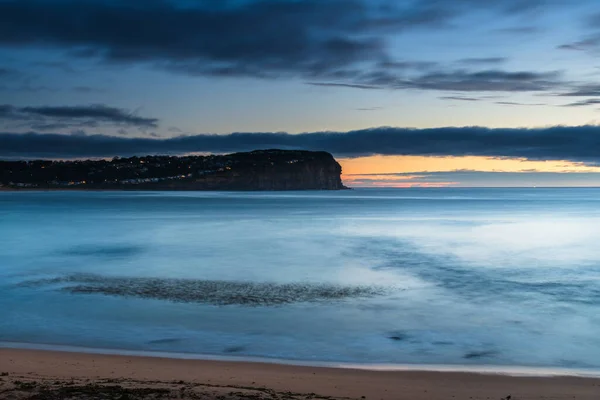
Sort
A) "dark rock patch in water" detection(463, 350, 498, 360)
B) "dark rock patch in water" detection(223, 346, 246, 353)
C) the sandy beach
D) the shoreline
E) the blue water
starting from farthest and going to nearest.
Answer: the blue water → "dark rock patch in water" detection(223, 346, 246, 353) → "dark rock patch in water" detection(463, 350, 498, 360) → the shoreline → the sandy beach

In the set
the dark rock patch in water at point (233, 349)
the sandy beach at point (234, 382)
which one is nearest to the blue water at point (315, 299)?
the dark rock patch in water at point (233, 349)

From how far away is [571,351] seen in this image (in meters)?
9.85

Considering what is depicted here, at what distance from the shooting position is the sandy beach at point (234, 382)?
20.2 feet

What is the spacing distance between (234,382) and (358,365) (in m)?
2.30

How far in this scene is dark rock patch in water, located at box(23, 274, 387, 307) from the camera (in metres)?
14.3

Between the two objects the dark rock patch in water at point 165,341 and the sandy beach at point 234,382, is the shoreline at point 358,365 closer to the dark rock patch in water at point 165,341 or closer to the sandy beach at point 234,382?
the sandy beach at point 234,382

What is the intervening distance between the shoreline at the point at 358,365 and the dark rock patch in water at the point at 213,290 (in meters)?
4.38

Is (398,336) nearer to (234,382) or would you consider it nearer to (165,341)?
(165,341)

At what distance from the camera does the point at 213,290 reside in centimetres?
1573

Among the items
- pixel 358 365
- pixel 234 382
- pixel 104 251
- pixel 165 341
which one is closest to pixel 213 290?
pixel 165 341

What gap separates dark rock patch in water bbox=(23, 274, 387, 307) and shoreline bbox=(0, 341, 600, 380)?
438 cm

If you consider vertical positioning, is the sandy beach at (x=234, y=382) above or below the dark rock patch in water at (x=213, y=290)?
above

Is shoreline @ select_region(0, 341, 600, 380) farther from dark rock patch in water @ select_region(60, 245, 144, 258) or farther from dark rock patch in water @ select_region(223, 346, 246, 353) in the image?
dark rock patch in water @ select_region(60, 245, 144, 258)

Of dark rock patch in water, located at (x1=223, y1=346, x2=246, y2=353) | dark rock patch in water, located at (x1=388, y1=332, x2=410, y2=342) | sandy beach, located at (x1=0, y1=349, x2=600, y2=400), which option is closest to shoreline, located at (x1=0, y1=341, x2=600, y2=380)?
sandy beach, located at (x1=0, y1=349, x2=600, y2=400)
